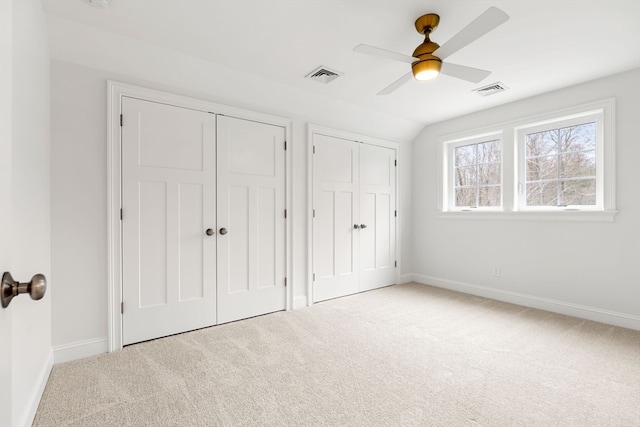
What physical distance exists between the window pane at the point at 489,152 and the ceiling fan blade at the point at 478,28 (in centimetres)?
244

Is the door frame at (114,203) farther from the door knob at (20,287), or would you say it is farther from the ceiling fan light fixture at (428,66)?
the ceiling fan light fixture at (428,66)

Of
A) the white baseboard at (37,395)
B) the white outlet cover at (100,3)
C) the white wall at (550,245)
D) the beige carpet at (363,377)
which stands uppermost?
the white outlet cover at (100,3)

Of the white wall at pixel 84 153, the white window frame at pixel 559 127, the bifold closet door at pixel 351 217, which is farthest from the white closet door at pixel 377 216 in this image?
the white wall at pixel 84 153

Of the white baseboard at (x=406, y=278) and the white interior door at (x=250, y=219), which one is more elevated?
the white interior door at (x=250, y=219)

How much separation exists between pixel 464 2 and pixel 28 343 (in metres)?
3.24

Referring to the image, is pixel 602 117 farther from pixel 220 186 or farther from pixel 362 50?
pixel 220 186

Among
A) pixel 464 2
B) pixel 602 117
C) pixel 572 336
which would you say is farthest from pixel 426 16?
pixel 572 336

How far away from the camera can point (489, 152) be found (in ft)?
13.2

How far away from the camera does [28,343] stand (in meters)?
1.62

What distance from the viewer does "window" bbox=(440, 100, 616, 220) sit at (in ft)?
10.2

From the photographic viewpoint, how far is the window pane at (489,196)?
3.93 meters

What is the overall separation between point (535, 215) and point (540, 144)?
0.86 metres

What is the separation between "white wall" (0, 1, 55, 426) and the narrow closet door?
7.96ft

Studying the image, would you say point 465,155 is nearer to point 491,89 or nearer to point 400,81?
point 491,89
